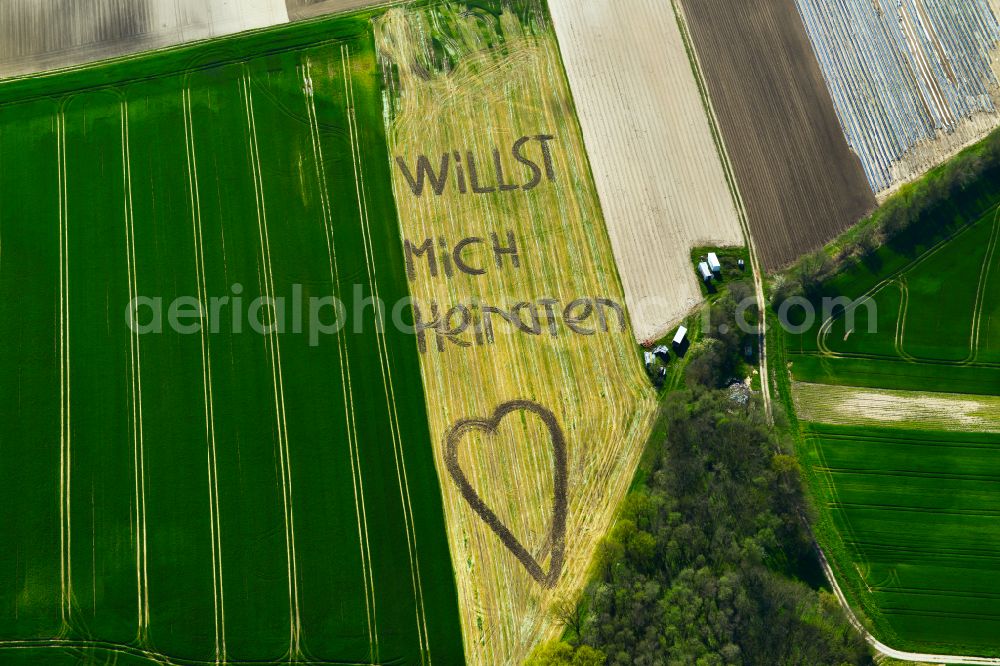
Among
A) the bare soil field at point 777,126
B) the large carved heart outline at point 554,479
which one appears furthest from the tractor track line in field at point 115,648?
the bare soil field at point 777,126

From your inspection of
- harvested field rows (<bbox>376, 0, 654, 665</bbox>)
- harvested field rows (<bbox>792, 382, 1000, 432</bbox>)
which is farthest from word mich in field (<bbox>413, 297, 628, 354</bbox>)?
harvested field rows (<bbox>792, 382, 1000, 432</bbox>)

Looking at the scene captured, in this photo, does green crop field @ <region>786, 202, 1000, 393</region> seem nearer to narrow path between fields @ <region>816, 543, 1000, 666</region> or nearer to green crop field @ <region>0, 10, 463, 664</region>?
narrow path between fields @ <region>816, 543, 1000, 666</region>

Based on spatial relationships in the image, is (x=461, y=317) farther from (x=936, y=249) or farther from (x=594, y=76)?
(x=936, y=249)

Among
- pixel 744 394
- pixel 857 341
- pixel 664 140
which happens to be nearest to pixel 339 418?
pixel 744 394

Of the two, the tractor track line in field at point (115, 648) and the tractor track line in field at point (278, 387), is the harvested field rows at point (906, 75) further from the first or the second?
the tractor track line in field at point (115, 648)

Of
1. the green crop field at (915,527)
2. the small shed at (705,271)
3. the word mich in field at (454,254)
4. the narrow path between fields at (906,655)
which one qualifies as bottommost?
the narrow path between fields at (906,655)

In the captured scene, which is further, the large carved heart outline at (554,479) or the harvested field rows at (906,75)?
the harvested field rows at (906,75)
